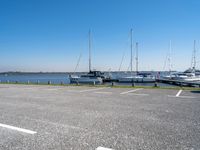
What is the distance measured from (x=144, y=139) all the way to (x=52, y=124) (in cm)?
295

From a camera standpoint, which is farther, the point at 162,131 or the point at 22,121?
the point at 22,121

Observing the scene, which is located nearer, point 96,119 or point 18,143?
point 18,143

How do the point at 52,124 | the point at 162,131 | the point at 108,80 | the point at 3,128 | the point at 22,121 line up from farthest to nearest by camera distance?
the point at 108,80 < the point at 22,121 < the point at 52,124 < the point at 3,128 < the point at 162,131

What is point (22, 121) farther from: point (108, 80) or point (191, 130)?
point (108, 80)

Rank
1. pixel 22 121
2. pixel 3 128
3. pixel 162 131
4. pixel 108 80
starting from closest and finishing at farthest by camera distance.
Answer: pixel 162 131 → pixel 3 128 → pixel 22 121 → pixel 108 80

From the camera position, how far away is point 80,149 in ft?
11.3

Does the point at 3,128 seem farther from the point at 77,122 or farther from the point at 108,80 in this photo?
the point at 108,80

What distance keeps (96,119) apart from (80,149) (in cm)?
235

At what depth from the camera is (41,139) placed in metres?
3.99

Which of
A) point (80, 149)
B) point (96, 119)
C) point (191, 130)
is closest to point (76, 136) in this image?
point (80, 149)

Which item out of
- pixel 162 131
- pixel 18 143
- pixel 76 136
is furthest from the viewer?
pixel 162 131

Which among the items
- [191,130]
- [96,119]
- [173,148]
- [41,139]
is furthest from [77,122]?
[191,130]

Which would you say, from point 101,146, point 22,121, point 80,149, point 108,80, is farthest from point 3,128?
point 108,80

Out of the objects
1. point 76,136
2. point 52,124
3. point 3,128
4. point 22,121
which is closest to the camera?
point 76,136
